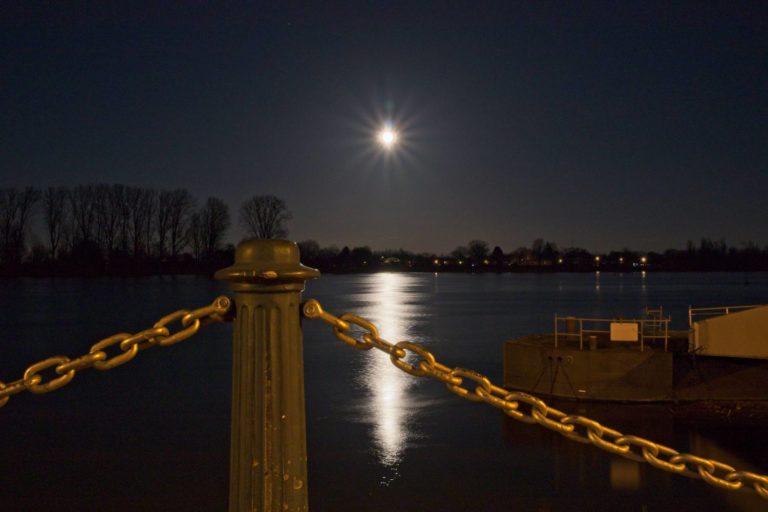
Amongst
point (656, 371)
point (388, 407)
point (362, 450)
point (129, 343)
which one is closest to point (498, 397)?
point (129, 343)

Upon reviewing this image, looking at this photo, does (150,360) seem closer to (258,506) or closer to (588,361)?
(588,361)

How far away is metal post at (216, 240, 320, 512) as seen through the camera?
2.52 m

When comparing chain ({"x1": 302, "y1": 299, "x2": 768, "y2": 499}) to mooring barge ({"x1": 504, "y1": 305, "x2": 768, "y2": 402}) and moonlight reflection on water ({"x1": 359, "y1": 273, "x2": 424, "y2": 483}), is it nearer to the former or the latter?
moonlight reflection on water ({"x1": 359, "y1": 273, "x2": 424, "y2": 483})

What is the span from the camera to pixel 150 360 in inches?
1647

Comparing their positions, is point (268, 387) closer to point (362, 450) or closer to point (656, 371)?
point (362, 450)

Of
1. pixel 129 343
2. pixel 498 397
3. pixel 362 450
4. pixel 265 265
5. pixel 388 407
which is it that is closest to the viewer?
pixel 265 265

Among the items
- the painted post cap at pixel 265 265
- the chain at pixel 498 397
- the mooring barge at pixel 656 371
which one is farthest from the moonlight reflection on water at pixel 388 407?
the painted post cap at pixel 265 265

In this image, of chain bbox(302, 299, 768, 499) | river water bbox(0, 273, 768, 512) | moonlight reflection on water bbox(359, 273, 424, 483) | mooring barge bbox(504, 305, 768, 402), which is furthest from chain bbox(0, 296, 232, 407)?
mooring barge bbox(504, 305, 768, 402)

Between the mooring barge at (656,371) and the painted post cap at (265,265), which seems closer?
the painted post cap at (265,265)

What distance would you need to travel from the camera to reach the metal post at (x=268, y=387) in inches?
99.3

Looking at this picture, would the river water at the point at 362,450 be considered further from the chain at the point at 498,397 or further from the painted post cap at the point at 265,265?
the painted post cap at the point at 265,265

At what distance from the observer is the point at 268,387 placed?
8.43 feet

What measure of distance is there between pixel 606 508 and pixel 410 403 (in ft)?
44.3

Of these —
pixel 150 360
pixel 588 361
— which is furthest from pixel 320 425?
pixel 150 360
